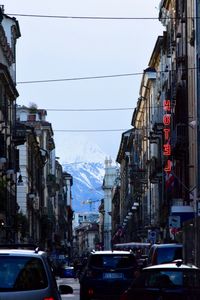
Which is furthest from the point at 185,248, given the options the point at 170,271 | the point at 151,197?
the point at 151,197

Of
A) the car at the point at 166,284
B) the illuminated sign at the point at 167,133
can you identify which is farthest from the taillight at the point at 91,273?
the illuminated sign at the point at 167,133

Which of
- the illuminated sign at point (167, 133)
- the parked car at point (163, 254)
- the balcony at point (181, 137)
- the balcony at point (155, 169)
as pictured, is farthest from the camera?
the balcony at point (155, 169)

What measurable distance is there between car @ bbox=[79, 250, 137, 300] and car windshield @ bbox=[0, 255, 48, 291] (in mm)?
13921

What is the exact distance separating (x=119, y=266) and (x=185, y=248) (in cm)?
954

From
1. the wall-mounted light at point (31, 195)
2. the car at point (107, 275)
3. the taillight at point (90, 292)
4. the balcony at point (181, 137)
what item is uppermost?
the balcony at point (181, 137)

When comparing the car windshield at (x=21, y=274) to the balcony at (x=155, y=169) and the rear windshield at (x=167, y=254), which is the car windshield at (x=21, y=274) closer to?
the rear windshield at (x=167, y=254)

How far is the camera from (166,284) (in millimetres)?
19391

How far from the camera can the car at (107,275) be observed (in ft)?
101

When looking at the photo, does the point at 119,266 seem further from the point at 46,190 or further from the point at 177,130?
the point at 46,190

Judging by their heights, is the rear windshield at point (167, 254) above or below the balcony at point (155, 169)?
below

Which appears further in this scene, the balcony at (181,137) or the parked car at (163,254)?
the balcony at (181,137)

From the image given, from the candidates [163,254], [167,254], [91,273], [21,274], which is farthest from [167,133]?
[21,274]

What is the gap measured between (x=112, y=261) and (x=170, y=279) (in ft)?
38.8

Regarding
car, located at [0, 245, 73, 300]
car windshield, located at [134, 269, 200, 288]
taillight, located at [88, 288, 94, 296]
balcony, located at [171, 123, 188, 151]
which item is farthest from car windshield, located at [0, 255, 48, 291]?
balcony, located at [171, 123, 188, 151]
